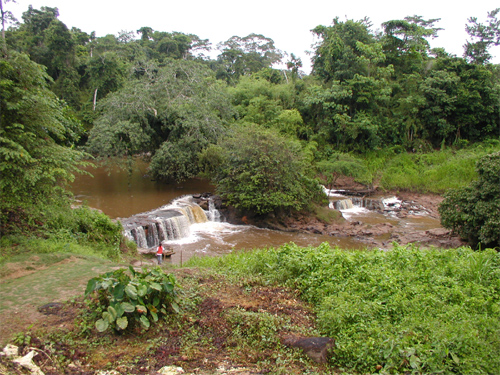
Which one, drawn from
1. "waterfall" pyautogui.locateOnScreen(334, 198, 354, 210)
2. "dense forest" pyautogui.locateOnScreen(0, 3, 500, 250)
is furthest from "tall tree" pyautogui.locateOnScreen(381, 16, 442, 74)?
"waterfall" pyautogui.locateOnScreen(334, 198, 354, 210)

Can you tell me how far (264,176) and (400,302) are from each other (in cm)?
1165

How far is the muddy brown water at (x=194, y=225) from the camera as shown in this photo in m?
13.5

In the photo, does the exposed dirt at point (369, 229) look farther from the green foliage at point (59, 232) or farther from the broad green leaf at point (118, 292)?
the broad green leaf at point (118, 292)

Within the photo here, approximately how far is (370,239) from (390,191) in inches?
Answer: 355

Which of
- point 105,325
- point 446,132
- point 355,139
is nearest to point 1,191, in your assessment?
point 105,325

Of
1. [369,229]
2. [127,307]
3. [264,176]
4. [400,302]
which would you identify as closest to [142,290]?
[127,307]

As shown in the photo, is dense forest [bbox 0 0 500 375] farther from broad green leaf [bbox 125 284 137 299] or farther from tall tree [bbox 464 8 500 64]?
tall tree [bbox 464 8 500 64]

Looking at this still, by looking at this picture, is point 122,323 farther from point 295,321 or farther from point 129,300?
point 295,321

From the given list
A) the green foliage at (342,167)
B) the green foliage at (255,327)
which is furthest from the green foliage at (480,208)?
the green foliage at (255,327)

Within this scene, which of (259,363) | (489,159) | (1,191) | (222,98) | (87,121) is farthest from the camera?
(87,121)

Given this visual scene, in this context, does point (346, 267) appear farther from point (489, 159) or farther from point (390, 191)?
point (390, 191)

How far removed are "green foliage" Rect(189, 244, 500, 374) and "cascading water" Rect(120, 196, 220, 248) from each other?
7.34 metres

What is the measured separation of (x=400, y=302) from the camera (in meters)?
4.22

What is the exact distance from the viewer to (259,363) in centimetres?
342
